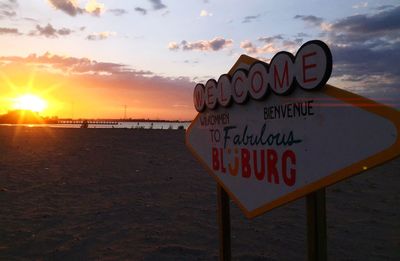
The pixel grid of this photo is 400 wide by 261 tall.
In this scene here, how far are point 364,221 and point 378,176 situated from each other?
6546 mm

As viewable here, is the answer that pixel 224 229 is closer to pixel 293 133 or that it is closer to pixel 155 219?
Result: pixel 293 133

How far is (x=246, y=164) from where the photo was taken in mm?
3482

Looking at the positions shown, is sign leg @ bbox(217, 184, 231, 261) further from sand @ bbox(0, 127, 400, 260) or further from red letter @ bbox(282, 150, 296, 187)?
sand @ bbox(0, 127, 400, 260)

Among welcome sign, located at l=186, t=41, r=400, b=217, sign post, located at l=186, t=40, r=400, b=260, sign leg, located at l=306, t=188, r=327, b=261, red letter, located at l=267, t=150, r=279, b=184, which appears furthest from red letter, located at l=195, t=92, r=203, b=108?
sign leg, located at l=306, t=188, r=327, b=261

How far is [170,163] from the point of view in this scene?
1435 centimetres

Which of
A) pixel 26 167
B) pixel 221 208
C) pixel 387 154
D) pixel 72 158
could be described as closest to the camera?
pixel 387 154

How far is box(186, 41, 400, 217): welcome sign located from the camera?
234cm

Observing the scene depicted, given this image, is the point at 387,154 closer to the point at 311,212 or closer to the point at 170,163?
the point at 311,212

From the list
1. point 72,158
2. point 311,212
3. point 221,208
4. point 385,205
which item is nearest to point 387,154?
point 311,212

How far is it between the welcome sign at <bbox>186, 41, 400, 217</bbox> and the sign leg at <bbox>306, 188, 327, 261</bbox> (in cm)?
15

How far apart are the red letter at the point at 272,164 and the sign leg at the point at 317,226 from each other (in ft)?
1.07

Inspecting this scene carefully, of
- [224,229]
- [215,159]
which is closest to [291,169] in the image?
[215,159]

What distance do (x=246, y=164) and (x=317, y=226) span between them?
3.01ft

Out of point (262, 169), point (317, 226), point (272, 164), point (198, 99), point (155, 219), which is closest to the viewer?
point (317, 226)
